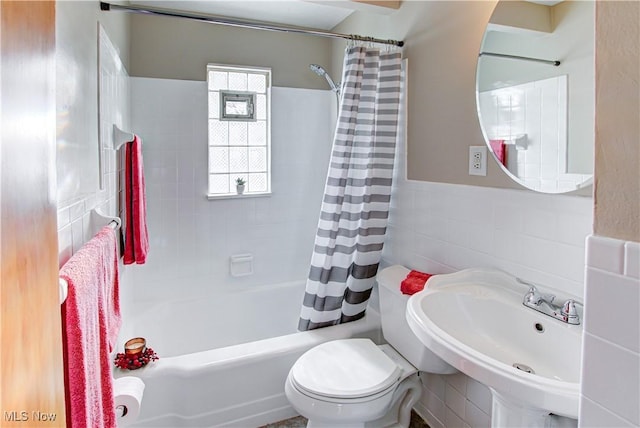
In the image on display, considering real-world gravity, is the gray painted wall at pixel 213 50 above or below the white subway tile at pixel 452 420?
above

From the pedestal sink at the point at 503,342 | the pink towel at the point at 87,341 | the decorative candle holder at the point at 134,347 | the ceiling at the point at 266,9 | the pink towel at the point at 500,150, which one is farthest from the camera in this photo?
the ceiling at the point at 266,9

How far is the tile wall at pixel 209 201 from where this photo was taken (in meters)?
2.66

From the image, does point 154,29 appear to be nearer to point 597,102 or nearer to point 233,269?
point 233,269

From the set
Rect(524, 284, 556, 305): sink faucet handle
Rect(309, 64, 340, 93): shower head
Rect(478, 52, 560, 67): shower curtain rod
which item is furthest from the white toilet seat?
Rect(309, 64, 340, 93): shower head

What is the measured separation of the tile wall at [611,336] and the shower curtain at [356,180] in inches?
65.0

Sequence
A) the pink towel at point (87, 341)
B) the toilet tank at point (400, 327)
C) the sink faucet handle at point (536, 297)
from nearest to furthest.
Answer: the pink towel at point (87, 341), the sink faucet handle at point (536, 297), the toilet tank at point (400, 327)

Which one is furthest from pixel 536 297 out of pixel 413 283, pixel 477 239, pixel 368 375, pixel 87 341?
pixel 87 341

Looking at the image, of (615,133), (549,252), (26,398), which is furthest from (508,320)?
(26,398)

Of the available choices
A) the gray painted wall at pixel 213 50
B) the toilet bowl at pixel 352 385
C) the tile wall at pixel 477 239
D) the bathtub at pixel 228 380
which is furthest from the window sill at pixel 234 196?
the toilet bowl at pixel 352 385

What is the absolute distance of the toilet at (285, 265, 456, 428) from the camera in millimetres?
1519

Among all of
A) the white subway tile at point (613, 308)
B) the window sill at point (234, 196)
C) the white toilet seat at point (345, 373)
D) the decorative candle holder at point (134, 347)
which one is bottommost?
the white toilet seat at point (345, 373)

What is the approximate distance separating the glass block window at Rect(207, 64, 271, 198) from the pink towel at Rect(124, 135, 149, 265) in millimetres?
839

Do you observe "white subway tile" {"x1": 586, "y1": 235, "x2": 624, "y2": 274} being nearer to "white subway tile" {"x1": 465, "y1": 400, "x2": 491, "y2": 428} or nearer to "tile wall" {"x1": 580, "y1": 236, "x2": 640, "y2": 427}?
"tile wall" {"x1": 580, "y1": 236, "x2": 640, "y2": 427}

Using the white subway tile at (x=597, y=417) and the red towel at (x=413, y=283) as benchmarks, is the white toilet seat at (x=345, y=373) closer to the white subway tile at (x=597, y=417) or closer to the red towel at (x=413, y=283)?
the red towel at (x=413, y=283)
